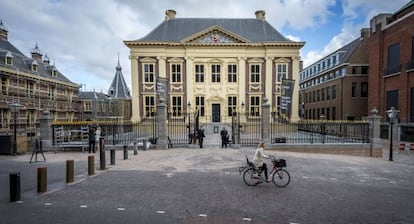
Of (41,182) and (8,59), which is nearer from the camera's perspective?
(41,182)

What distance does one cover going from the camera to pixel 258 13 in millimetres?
35125

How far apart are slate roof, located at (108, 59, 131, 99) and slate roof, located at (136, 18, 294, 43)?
2102 cm

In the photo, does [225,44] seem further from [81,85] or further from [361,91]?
[81,85]

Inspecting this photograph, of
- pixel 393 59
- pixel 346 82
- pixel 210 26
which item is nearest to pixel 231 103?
pixel 210 26

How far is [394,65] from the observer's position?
2855 cm

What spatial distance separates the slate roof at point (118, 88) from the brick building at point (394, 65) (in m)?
46.0

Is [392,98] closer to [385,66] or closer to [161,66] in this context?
[385,66]

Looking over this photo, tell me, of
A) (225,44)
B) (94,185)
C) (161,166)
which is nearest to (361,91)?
(225,44)

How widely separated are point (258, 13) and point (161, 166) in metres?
32.5

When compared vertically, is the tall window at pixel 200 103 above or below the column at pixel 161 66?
below

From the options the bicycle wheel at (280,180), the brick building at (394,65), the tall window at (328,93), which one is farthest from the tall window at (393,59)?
the bicycle wheel at (280,180)

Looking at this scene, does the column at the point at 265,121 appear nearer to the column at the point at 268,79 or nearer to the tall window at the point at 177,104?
the column at the point at 268,79

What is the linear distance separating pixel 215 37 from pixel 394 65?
23966 millimetres

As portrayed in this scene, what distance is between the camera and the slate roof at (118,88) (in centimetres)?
4762
